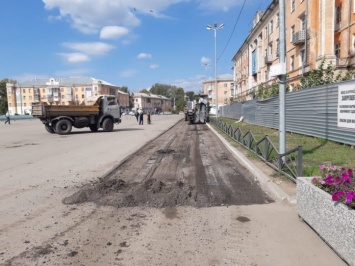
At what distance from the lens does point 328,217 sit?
3.67 metres

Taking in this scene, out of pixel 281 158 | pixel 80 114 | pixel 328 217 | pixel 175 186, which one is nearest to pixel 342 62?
pixel 80 114

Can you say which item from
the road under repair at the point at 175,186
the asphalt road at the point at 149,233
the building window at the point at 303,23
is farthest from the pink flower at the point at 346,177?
the building window at the point at 303,23

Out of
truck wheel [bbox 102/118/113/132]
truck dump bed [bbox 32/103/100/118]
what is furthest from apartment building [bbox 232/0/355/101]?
truck dump bed [bbox 32/103/100/118]

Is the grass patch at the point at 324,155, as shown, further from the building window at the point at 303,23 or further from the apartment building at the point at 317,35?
the building window at the point at 303,23

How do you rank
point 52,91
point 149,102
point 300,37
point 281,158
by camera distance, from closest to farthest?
point 281,158, point 300,37, point 52,91, point 149,102

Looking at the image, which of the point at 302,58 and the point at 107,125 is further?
the point at 302,58

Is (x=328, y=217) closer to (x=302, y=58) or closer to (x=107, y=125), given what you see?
(x=107, y=125)

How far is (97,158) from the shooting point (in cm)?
1123

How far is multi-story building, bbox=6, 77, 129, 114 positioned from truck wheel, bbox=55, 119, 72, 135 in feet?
303

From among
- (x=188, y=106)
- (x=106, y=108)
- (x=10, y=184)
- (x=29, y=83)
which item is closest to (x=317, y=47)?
(x=188, y=106)

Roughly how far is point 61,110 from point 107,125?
11.8 ft

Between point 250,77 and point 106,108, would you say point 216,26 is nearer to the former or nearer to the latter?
point 250,77

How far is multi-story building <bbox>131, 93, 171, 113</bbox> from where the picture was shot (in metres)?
147

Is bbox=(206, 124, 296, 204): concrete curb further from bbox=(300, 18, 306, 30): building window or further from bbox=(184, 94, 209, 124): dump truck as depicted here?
bbox=(300, 18, 306, 30): building window
